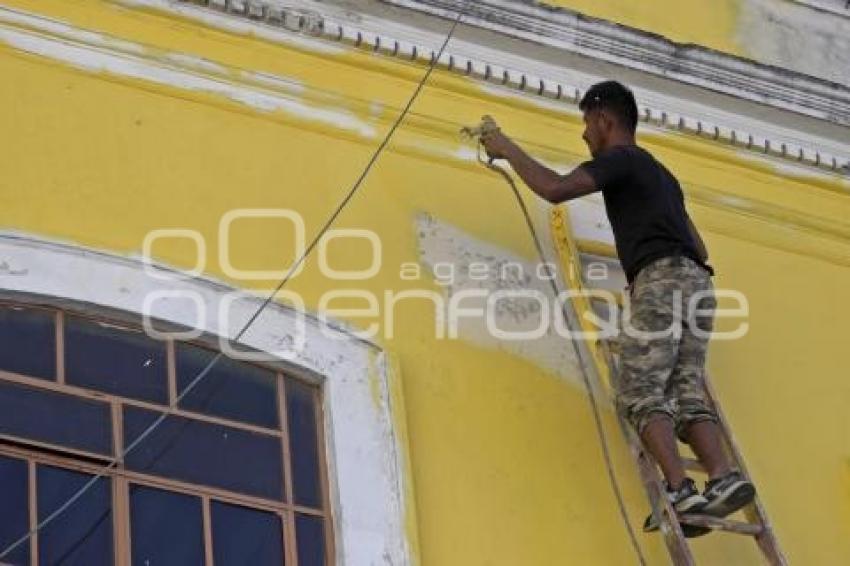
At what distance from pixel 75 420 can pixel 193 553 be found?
0.53 meters

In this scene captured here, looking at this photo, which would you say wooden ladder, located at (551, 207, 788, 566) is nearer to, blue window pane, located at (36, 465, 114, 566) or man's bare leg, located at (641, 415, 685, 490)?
man's bare leg, located at (641, 415, 685, 490)

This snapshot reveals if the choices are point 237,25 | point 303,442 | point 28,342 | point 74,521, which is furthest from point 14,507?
point 237,25

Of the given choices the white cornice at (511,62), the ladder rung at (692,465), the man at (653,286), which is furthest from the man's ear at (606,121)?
the ladder rung at (692,465)

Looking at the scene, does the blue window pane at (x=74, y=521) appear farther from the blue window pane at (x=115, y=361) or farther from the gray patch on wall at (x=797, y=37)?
the gray patch on wall at (x=797, y=37)

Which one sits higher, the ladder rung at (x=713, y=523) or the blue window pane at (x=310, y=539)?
the blue window pane at (x=310, y=539)

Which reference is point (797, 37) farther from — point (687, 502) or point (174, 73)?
point (687, 502)

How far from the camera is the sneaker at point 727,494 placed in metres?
7.09

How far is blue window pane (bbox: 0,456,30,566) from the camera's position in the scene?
21.8ft

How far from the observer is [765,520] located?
7.31 meters

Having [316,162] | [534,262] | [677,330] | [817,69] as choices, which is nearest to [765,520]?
[677,330]

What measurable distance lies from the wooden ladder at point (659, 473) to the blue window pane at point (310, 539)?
998 millimetres

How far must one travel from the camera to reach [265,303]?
7.47 meters

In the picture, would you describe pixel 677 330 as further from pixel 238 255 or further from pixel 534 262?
pixel 238 255

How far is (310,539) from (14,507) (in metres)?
0.89
